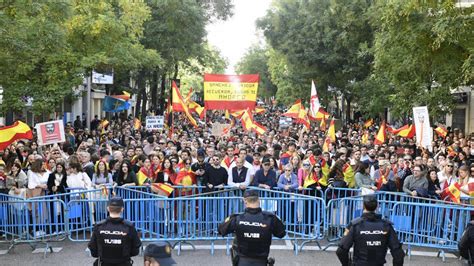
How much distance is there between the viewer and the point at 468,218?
10750 mm

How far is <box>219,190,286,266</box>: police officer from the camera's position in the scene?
7297mm

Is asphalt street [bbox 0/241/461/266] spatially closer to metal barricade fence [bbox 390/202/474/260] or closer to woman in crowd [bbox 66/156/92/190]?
metal barricade fence [bbox 390/202/474/260]

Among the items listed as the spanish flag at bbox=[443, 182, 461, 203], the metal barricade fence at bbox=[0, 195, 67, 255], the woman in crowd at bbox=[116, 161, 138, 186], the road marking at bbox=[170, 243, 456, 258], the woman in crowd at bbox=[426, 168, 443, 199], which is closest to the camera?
the metal barricade fence at bbox=[0, 195, 67, 255]

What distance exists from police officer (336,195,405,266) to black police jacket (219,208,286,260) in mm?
732

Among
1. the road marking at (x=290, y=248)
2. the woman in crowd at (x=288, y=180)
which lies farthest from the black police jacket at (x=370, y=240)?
the woman in crowd at (x=288, y=180)

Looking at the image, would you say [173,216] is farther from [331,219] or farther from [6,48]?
[6,48]

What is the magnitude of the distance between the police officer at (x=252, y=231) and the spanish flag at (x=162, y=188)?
504 centimetres

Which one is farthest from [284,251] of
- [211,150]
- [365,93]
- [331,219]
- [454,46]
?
[365,93]

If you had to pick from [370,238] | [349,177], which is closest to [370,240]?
[370,238]

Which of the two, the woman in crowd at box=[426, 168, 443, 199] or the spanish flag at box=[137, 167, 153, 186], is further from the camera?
the spanish flag at box=[137, 167, 153, 186]

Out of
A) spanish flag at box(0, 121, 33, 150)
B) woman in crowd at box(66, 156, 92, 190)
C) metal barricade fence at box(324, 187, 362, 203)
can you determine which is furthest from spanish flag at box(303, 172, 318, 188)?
spanish flag at box(0, 121, 33, 150)

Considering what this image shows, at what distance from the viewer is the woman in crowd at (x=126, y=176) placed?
42.5 ft

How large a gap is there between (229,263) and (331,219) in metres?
2.17

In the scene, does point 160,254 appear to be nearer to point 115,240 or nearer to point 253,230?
point 115,240
